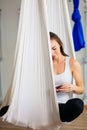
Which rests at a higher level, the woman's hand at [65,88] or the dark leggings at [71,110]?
the woman's hand at [65,88]

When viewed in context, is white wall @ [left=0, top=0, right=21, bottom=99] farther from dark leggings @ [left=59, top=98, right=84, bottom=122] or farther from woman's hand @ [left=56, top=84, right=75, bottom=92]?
dark leggings @ [left=59, top=98, right=84, bottom=122]

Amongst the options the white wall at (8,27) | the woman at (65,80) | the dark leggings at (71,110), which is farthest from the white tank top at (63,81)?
the white wall at (8,27)

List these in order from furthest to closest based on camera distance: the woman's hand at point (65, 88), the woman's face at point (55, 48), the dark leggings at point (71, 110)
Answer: the woman's face at point (55, 48)
the woman's hand at point (65, 88)
the dark leggings at point (71, 110)

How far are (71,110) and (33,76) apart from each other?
13.0 inches

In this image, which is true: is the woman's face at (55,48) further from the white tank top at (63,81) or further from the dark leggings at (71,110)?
the dark leggings at (71,110)

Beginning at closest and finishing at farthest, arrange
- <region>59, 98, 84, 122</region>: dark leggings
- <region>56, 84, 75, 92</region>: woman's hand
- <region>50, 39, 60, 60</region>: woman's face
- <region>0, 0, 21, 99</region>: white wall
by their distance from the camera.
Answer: <region>59, 98, 84, 122</region>: dark leggings → <region>56, 84, 75, 92</region>: woman's hand → <region>50, 39, 60, 60</region>: woman's face → <region>0, 0, 21, 99</region>: white wall

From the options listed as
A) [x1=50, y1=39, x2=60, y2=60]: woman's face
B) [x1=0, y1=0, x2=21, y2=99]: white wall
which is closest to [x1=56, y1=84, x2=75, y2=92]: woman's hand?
[x1=50, y1=39, x2=60, y2=60]: woman's face

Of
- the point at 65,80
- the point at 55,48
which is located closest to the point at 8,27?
the point at 55,48

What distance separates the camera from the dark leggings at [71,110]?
159 centimetres

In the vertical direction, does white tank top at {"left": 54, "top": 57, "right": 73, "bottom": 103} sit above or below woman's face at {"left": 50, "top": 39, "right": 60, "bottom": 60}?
below

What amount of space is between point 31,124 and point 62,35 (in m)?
0.77

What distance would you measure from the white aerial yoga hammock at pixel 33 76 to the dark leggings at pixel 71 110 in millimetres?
49

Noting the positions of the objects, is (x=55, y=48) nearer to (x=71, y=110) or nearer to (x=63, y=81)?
(x=63, y=81)

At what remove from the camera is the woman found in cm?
163
